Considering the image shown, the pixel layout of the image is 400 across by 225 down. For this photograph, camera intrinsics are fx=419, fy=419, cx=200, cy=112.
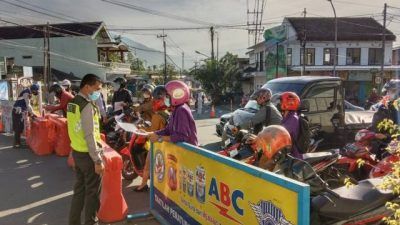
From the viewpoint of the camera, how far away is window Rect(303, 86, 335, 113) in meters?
10.3

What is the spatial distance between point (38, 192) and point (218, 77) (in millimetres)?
41888

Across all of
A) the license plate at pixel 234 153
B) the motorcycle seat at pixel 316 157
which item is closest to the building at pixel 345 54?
A: the license plate at pixel 234 153

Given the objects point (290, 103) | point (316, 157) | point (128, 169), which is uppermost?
point (290, 103)

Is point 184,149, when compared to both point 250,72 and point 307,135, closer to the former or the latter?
point 307,135

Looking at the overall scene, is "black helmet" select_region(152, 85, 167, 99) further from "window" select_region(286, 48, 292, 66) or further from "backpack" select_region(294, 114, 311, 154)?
"window" select_region(286, 48, 292, 66)

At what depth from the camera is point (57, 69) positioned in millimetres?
50844

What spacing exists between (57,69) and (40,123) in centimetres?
4218

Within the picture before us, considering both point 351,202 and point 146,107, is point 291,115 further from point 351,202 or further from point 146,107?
point 146,107

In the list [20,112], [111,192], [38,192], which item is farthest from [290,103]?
[20,112]

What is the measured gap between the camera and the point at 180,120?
5.14 metres

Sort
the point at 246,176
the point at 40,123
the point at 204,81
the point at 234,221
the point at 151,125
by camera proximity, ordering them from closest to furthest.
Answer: the point at 246,176, the point at 234,221, the point at 151,125, the point at 40,123, the point at 204,81

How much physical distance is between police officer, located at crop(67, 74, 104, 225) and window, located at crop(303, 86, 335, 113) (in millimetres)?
6571

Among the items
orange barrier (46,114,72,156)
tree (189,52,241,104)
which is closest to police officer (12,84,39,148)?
orange barrier (46,114,72,156)

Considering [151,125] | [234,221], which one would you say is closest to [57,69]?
[151,125]
